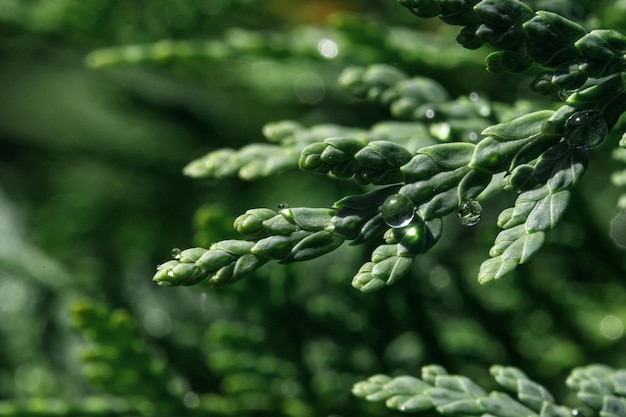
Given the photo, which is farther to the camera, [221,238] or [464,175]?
[221,238]

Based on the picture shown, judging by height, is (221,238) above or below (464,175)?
above

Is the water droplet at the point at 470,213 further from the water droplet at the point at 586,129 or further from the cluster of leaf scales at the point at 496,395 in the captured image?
the cluster of leaf scales at the point at 496,395

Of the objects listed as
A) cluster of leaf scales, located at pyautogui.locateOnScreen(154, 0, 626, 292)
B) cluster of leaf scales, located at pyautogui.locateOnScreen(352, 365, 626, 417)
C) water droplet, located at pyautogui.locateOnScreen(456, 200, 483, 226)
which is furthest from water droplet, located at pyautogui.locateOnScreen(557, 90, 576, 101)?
cluster of leaf scales, located at pyautogui.locateOnScreen(352, 365, 626, 417)

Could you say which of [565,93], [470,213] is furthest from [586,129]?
[470,213]

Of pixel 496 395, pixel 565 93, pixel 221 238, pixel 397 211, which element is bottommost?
pixel 496 395

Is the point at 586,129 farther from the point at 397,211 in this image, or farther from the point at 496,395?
the point at 496,395

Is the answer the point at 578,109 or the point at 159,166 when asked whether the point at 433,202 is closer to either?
the point at 578,109
